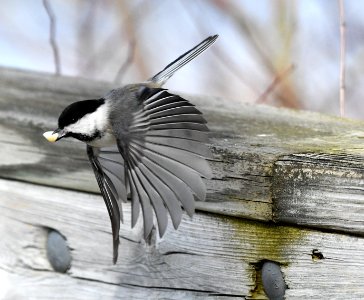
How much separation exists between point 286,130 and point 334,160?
0.42m

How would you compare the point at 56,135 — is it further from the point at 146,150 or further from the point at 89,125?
the point at 146,150

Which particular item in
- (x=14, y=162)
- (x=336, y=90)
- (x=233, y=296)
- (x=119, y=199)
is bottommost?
(x=233, y=296)

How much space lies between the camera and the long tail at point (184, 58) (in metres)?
1.83

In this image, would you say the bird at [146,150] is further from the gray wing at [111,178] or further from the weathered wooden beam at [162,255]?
the weathered wooden beam at [162,255]

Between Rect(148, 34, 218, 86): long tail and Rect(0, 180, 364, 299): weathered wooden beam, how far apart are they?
38 centimetres

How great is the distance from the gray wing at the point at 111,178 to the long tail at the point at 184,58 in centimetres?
32

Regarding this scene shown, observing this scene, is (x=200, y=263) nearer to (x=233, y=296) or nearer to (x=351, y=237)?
(x=233, y=296)

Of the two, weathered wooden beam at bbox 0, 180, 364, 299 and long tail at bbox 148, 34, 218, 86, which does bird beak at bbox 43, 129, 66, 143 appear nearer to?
weathered wooden beam at bbox 0, 180, 364, 299

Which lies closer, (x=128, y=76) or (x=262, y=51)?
(x=262, y=51)

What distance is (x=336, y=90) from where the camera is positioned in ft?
8.84

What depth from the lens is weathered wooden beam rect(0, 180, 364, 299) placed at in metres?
1.41

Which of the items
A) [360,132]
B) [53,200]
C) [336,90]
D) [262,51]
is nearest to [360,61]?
[336,90]

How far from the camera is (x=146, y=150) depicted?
1491 millimetres

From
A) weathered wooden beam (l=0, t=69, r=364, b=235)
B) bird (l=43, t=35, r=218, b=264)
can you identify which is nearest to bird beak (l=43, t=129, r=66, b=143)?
bird (l=43, t=35, r=218, b=264)
